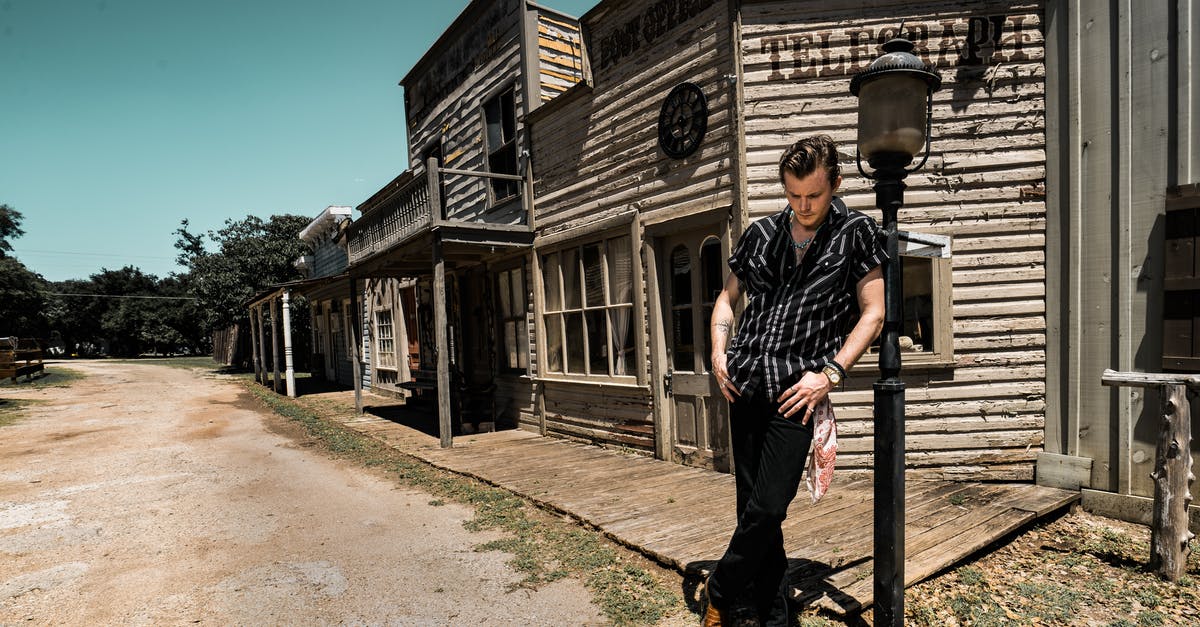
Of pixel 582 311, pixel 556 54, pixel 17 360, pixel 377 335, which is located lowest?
pixel 17 360

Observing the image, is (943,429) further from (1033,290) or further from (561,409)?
(561,409)

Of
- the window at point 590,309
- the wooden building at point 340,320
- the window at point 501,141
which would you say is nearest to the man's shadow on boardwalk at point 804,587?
the window at point 590,309

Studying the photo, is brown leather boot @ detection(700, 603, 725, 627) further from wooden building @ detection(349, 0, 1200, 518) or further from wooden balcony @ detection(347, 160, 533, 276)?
wooden balcony @ detection(347, 160, 533, 276)

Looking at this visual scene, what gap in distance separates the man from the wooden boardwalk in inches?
39.5

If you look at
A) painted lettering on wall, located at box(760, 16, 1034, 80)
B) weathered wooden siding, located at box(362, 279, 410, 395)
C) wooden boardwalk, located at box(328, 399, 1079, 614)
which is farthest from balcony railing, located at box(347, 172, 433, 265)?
painted lettering on wall, located at box(760, 16, 1034, 80)

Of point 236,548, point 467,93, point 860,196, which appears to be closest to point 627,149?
point 860,196

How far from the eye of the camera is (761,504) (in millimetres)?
2312

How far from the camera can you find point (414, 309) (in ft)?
42.7

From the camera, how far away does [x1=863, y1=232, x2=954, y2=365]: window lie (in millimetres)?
4961

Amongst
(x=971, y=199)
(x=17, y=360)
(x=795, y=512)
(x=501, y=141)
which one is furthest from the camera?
(x=17, y=360)

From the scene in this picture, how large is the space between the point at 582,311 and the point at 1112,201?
5084 mm

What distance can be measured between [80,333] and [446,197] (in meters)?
63.0

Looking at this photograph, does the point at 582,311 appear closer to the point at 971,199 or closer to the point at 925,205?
the point at 925,205

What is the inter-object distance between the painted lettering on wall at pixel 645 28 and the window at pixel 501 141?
7.68 feet
